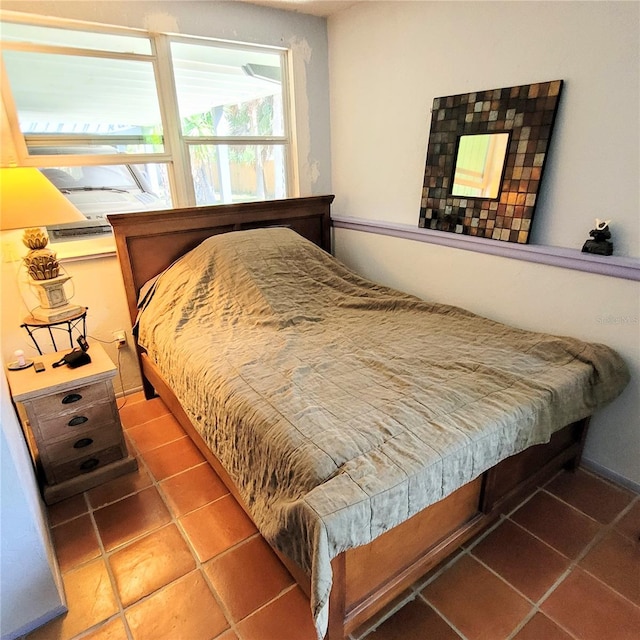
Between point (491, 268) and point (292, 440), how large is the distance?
1457mm

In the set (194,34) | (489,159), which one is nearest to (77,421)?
(194,34)

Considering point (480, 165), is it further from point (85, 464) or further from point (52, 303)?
point (85, 464)

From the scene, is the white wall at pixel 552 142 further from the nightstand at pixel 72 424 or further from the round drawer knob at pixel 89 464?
the round drawer knob at pixel 89 464

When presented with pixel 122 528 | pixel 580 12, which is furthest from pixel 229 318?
pixel 580 12

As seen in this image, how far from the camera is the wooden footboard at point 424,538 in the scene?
3.85ft

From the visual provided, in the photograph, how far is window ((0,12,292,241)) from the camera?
208 cm

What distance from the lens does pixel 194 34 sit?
2.35 meters

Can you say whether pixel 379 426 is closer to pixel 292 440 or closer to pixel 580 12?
pixel 292 440

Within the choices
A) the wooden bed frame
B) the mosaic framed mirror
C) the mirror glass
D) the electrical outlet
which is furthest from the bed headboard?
the mirror glass

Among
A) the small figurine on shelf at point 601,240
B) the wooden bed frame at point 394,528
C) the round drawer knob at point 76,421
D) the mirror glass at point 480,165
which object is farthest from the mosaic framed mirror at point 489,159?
the round drawer knob at point 76,421

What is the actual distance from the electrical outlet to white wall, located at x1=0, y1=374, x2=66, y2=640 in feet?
4.25

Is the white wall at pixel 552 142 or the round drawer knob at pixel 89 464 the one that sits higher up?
the white wall at pixel 552 142

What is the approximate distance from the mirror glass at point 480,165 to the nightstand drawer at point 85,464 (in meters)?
2.16

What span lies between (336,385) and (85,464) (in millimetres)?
1243
